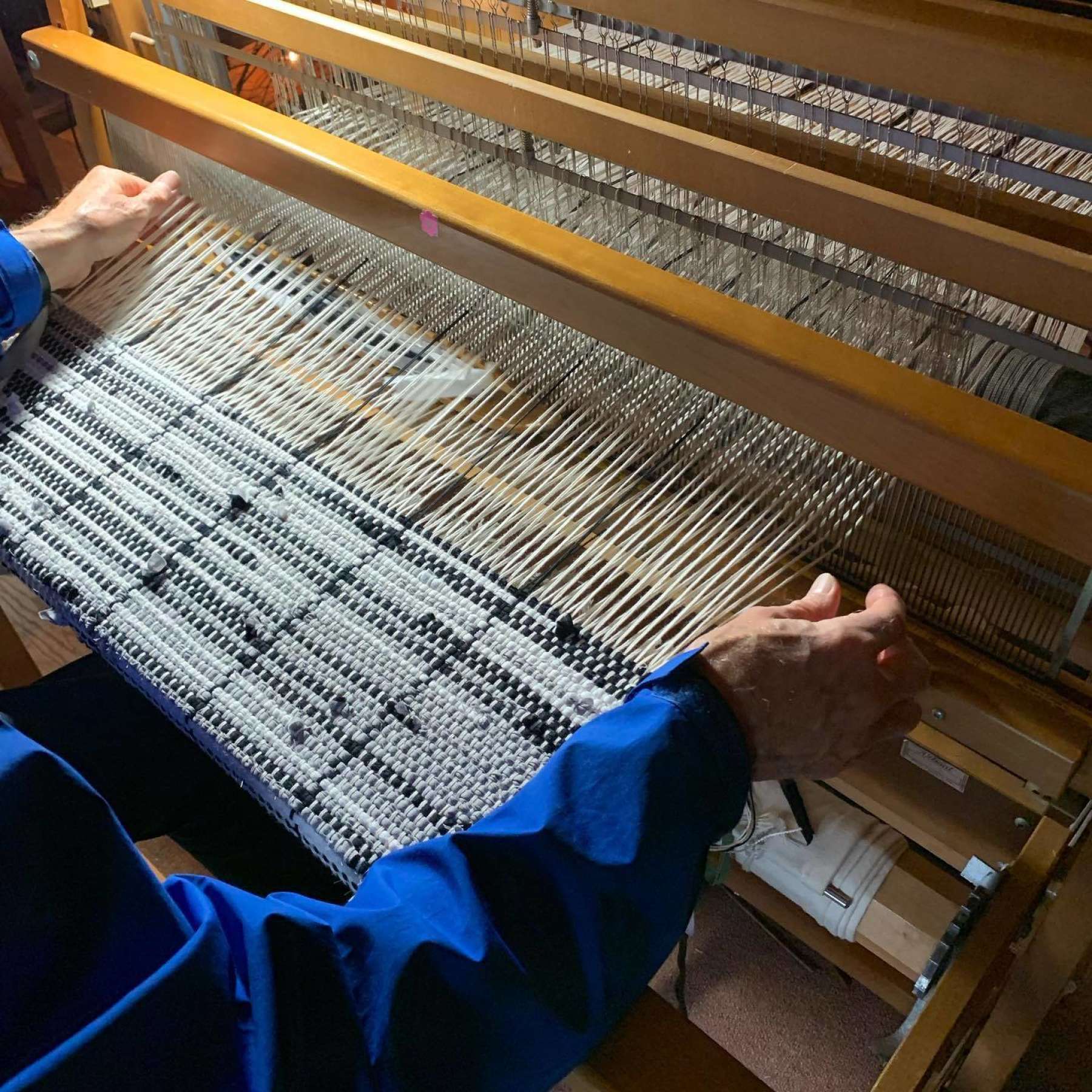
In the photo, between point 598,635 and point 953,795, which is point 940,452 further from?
point 953,795

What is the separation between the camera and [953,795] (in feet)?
3.71

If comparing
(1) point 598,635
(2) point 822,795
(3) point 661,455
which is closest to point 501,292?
(3) point 661,455

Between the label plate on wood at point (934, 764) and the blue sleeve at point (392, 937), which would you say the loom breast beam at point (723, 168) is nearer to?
the blue sleeve at point (392, 937)

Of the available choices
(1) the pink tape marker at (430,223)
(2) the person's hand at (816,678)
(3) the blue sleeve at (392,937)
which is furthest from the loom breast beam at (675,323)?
(3) the blue sleeve at (392,937)

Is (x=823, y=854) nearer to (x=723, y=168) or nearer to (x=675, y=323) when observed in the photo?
(x=675, y=323)

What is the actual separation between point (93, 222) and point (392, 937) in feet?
3.58

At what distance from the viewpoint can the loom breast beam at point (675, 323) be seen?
78cm

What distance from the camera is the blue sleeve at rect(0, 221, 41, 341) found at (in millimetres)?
1276

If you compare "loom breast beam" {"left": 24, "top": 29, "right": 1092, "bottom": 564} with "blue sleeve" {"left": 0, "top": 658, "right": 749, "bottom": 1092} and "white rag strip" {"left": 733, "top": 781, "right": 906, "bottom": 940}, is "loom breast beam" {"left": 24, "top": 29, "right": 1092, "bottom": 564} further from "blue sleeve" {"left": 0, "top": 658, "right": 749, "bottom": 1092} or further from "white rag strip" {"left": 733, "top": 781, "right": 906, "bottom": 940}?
"white rag strip" {"left": 733, "top": 781, "right": 906, "bottom": 940}

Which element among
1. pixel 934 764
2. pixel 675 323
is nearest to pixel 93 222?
pixel 675 323

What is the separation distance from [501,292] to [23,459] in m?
0.60

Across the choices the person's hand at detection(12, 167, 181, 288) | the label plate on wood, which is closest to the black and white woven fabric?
the person's hand at detection(12, 167, 181, 288)

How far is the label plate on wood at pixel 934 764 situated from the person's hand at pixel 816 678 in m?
0.18

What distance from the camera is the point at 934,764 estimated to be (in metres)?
1.09
